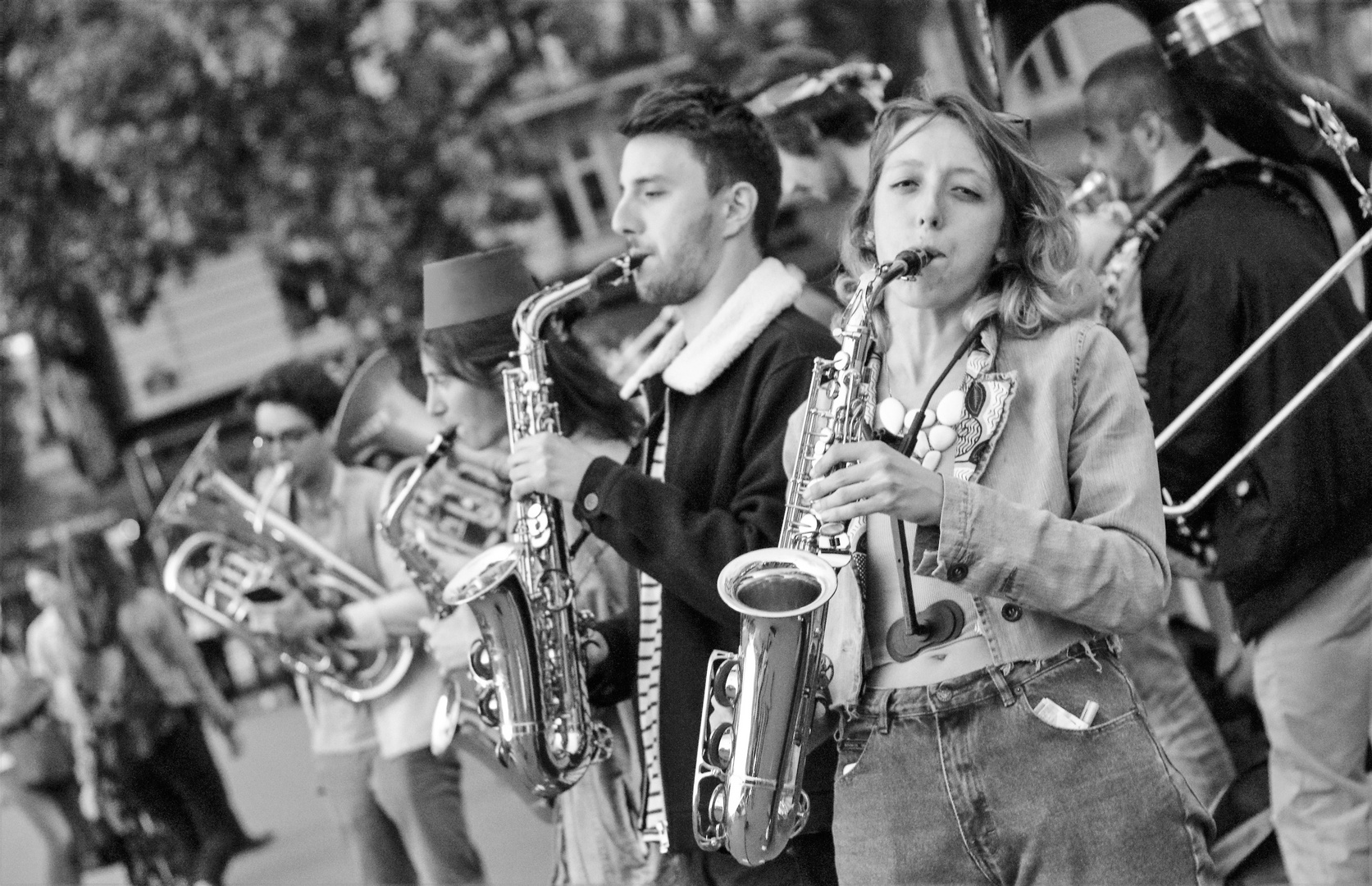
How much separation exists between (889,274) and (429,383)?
2096 mm

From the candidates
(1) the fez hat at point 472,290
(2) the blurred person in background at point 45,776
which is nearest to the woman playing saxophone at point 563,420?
(1) the fez hat at point 472,290

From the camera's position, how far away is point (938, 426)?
2574 millimetres

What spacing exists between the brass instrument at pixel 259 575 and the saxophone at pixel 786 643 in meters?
2.73

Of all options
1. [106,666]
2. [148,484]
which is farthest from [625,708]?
[148,484]

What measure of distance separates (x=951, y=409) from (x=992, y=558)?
1.00 feet

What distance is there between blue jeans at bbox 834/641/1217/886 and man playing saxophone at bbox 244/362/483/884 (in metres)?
2.69

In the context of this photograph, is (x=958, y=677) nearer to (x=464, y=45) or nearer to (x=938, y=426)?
(x=938, y=426)

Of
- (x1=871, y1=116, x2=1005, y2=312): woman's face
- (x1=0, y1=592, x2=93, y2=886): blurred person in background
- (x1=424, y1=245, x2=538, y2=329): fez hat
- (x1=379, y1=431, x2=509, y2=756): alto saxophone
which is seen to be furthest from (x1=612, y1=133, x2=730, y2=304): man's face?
(x1=0, y1=592, x2=93, y2=886): blurred person in background

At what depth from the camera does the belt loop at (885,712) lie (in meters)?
2.56

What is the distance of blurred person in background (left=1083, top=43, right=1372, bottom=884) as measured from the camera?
3.69 metres

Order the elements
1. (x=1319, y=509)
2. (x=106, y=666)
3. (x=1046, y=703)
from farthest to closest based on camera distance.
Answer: (x=106, y=666) → (x=1319, y=509) → (x=1046, y=703)

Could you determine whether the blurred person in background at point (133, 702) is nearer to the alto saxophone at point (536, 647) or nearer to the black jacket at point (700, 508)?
the alto saxophone at point (536, 647)

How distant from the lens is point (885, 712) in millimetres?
2566

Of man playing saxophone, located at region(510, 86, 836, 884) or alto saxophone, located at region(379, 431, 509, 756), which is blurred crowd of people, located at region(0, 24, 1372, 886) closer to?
man playing saxophone, located at region(510, 86, 836, 884)
